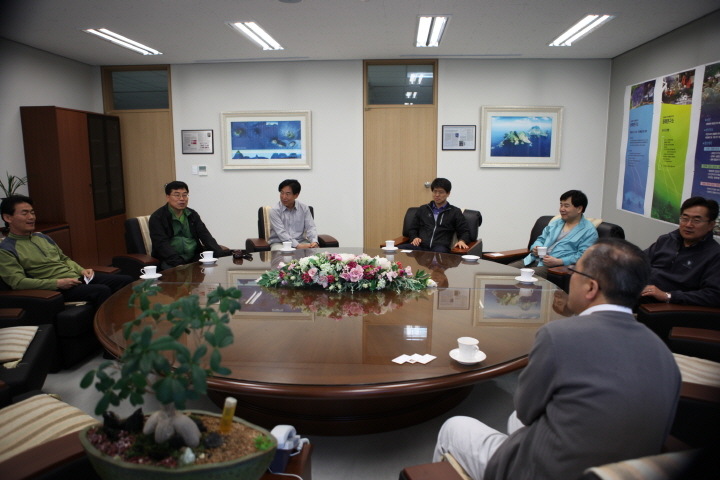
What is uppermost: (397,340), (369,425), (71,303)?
(397,340)

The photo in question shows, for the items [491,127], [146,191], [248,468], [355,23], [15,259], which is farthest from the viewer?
[146,191]

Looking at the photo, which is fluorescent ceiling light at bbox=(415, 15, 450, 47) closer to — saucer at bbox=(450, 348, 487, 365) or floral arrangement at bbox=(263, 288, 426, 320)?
floral arrangement at bbox=(263, 288, 426, 320)

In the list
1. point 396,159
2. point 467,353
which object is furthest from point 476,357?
point 396,159

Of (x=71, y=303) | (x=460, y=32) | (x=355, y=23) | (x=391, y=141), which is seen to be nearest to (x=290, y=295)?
(x=71, y=303)

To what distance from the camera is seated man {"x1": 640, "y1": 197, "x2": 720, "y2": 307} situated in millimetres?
2852

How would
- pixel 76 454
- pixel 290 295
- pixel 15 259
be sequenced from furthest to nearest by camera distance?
pixel 15 259
pixel 290 295
pixel 76 454

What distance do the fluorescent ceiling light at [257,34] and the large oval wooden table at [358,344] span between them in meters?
2.92

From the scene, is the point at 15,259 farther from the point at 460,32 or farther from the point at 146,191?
the point at 460,32

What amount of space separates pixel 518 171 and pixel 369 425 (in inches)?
204

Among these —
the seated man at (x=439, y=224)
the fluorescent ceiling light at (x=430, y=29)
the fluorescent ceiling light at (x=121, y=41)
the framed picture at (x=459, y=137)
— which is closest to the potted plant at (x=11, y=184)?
the fluorescent ceiling light at (x=121, y=41)

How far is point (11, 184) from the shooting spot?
5250 mm

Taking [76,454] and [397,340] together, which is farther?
[397,340]

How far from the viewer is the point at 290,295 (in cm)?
279

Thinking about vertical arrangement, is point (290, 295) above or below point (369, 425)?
above
